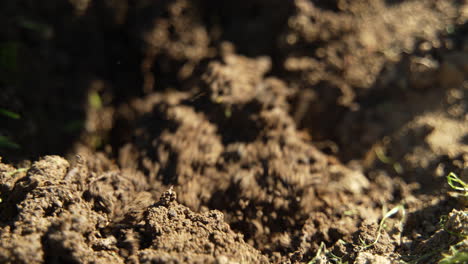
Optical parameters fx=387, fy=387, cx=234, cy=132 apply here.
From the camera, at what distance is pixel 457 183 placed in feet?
6.42

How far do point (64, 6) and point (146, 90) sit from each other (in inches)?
30.5

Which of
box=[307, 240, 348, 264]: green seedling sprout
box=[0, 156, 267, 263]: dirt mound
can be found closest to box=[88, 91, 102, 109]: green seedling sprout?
box=[0, 156, 267, 263]: dirt mound

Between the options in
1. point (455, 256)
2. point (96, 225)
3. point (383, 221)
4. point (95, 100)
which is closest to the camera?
point (455, 256)

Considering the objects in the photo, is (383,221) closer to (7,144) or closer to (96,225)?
(96,225)

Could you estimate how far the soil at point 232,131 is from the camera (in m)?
1.68

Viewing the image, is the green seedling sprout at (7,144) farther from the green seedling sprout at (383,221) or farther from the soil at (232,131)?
the green seedling sprout at (383,221)

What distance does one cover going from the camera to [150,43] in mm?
2549

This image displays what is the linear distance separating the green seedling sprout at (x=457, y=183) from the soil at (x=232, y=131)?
1.8 inches

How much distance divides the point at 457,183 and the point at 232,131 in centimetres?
119

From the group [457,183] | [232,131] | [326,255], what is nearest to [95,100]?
[232,131]

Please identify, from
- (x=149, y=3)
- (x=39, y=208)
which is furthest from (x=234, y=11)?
(x=39, y=208)

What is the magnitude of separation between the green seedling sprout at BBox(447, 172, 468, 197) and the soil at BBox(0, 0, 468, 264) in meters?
0.04

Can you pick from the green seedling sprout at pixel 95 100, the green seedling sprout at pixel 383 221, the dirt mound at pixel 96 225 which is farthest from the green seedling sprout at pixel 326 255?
the green seedling sprout at pixel 95 100

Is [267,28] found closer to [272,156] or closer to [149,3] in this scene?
[149,3]
